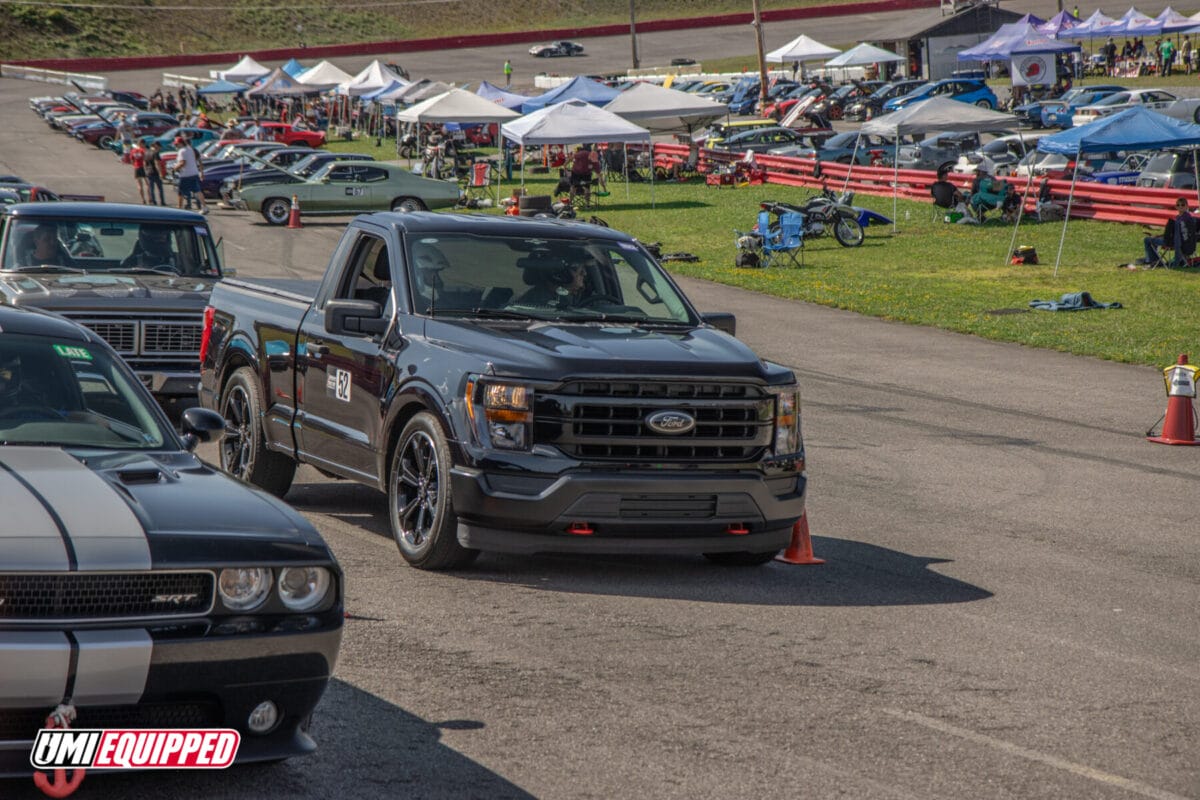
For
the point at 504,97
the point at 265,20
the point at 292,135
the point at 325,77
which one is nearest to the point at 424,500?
the point at 504,97

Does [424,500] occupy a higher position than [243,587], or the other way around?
[243,587]

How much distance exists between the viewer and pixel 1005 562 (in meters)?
9.88

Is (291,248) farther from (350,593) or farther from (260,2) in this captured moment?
(260,2)

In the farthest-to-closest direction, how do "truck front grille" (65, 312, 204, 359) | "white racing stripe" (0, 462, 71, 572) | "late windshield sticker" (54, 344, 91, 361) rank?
"truck front grille" (65, 312, 204, 359), "late windshield sticker" (54, 344, 91, 361), "white racing stripe" (0, 462, 71, 572)

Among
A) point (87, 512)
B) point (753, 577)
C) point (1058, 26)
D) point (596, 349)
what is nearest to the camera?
point (87, 512)

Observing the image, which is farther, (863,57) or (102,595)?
(863,57)

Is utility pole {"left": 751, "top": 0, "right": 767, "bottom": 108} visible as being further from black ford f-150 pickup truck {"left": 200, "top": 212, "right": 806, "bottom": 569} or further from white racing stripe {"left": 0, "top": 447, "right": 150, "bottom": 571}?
white racing stripe {"left": 0, "top": 447, "right": 150, "bottom": 571}

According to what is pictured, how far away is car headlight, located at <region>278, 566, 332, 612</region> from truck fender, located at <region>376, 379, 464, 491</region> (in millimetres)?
3302

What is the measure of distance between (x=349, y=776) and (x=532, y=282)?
4724 mm

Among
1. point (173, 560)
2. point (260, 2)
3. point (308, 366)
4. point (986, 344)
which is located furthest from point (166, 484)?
point (260, 2)

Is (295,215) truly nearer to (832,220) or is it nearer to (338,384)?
(832,220)

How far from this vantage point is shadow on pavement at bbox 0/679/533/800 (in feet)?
17.6

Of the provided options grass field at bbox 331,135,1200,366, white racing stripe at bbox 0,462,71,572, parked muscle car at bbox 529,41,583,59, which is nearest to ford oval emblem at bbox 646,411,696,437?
white racing stripe at bbox 0,462,71,572

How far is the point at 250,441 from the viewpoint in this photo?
11227mm
